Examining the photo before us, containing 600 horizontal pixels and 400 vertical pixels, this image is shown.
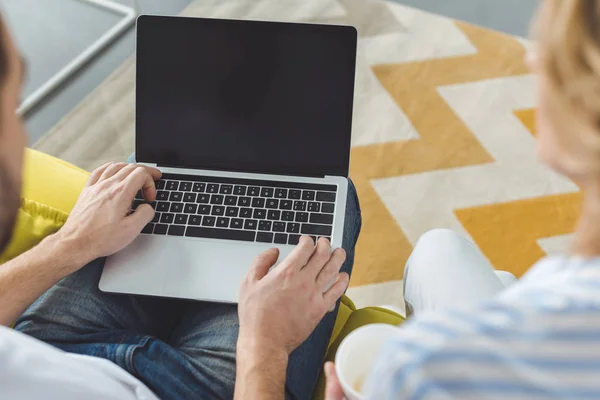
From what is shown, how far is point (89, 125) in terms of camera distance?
1970 mm

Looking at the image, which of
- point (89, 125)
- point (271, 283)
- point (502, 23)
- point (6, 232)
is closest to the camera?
point (6, 232)

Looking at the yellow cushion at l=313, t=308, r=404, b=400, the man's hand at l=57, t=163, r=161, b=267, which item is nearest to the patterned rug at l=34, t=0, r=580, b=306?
the yellow cushion at l=313, t=308, r=404, b=400

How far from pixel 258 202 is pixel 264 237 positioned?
72 millimetres

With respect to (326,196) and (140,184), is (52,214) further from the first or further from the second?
(326,196)

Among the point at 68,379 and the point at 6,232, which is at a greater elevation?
the point at 6,232

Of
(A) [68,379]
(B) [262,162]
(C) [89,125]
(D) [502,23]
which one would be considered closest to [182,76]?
(B) [262,162]

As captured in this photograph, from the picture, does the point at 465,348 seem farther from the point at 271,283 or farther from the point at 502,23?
the point at 502,23

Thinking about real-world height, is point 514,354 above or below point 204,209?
above

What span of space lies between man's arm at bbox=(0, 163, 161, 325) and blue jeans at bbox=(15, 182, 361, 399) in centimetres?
5

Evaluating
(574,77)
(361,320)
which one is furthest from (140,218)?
(574,77)

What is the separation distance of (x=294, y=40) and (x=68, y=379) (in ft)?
1.99

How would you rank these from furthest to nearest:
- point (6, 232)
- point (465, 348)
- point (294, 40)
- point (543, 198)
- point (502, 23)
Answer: point (502, 23) < point (543, 198) < point (294, 40) < point (6, 232) < point (465, 348)

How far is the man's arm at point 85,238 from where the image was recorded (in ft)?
2.93

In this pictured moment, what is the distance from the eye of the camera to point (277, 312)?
0.83 m
